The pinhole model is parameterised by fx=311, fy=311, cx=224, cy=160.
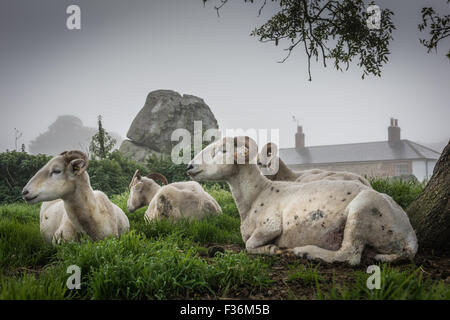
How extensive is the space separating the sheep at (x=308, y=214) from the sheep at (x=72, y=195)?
1591 mm

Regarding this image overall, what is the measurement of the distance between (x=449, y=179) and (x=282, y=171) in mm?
2682

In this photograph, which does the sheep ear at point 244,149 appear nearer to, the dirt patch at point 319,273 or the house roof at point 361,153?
the dirt patch at point 319,273

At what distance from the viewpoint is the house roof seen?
43112 millimetres

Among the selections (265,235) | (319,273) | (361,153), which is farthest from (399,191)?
(361,153)

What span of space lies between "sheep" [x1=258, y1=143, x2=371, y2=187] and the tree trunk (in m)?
0.89

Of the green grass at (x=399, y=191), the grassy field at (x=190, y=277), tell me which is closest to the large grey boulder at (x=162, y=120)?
the green grass at (x=399, y=191)

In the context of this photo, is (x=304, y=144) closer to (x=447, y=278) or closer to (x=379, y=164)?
(x=379, y=164)

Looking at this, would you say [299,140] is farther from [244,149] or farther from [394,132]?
[244,149]

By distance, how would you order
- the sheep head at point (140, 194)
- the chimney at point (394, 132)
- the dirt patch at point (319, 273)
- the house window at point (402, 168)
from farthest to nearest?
the chimney at point (394, 132)
the house window at point (402, 168)
the sheep head at point (140, 194)
the dirt patch at point (319, 273)

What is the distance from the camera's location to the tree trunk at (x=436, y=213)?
437 centimetres

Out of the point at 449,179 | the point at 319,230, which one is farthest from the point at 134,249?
the point at 449,179

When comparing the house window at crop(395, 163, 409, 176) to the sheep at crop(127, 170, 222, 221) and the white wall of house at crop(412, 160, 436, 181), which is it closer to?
the white wall of house at crop(412, 160, 436, 181)

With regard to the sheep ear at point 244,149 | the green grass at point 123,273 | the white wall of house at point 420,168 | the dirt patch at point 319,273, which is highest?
the sheep ear at point 244,149

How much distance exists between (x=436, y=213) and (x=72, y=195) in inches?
209
